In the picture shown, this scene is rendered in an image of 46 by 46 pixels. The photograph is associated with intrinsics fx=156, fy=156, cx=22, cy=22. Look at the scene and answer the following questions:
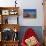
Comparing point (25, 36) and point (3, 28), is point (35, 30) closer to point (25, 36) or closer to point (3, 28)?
point (25, 36)

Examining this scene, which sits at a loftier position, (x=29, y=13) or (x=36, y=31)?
(x=29, y=13)

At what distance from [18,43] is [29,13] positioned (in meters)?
1.10

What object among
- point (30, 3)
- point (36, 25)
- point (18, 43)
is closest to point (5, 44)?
point (18, 43)

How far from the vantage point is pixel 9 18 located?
17.7 ft

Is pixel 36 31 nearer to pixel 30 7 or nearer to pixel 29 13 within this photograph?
pixel 29 13

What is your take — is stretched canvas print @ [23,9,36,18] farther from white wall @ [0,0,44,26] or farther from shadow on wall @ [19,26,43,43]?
shadow on wall @ [19,26,43,43]

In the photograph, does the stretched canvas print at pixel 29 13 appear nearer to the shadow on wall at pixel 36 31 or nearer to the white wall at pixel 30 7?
the white wall at pixel 30 7

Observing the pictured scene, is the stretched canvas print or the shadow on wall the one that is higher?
the stretched canvas print

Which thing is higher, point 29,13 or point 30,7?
point 30,7

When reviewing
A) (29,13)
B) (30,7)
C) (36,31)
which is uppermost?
(30,7)

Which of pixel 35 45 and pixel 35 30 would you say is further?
pixel 35 30

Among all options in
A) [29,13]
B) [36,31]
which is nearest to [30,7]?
[29,13]

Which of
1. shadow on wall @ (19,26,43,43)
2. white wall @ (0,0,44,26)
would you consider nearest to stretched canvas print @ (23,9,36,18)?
white wall @ (0,0,44,26)

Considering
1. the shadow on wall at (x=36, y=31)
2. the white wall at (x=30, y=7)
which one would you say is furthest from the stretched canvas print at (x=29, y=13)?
the shadow on wall at (x=36, y=31)
